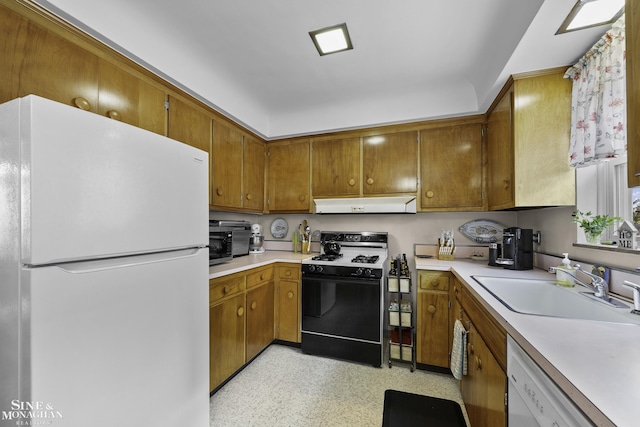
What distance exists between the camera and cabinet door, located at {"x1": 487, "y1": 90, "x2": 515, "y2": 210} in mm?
1773

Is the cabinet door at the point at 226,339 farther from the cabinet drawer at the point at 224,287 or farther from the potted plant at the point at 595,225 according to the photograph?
the potted plant at the point at 595,225

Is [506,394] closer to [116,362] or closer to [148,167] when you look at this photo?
[116,362]

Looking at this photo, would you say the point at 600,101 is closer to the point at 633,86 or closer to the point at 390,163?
the point at 633,86

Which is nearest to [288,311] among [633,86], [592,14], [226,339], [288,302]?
[288,302]

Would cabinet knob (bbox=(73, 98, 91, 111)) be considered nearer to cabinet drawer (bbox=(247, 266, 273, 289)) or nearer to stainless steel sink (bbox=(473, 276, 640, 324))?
cabinet drawer (bbox=(247, 266, 273, 289))

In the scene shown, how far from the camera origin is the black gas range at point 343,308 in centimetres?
219

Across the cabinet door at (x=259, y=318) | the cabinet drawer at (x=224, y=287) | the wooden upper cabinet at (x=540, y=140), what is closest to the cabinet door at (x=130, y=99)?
the cabinet drawer at (x=224, y=287)

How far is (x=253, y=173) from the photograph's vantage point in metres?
2.77

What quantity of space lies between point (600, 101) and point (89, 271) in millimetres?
2447

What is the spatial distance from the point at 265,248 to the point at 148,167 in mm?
2314

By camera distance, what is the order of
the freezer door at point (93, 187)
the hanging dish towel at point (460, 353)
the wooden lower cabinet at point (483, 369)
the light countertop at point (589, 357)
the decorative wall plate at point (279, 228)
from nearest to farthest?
1. the light countertop at point (589, 357)
2. the freezer door at point (93, 187)
3. the wooden lower cabinet at point (483, 369)
4. the hanging dish towel at point (460, 353)
5. the decorative wall plate at point (279, 228)

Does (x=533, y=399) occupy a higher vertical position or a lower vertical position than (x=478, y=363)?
higher

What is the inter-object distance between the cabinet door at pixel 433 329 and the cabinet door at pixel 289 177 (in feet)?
4.86

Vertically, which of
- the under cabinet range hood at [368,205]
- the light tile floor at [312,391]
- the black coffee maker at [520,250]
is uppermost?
the under cabinet range hood at [368,205]
